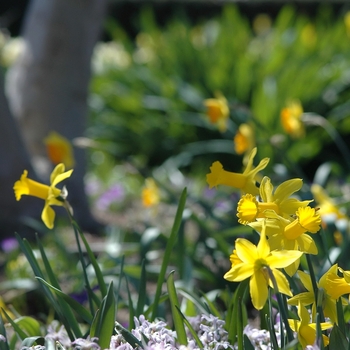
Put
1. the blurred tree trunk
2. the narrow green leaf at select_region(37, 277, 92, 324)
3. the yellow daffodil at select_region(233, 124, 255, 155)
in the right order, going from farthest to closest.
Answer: the blurred tree trunk
the yellow daffodil at select_region(233, 124, 255, 155)
the narrow green leaf at select_region(37, 277, 92, 324)

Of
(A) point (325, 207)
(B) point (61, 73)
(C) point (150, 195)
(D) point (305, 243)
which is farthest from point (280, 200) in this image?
(B) point (61, 73)

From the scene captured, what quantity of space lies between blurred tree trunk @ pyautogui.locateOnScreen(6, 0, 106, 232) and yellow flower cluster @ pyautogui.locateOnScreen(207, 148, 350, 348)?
2.70 metres

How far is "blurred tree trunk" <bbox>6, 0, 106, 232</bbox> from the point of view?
403cm

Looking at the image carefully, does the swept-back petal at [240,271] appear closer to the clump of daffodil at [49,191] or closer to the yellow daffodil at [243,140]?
the clump of daffodil at [49,191]

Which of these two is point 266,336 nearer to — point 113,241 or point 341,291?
point 341,291

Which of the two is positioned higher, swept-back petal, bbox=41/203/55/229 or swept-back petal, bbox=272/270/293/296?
swept-back petal, bbox=272/270/293/296

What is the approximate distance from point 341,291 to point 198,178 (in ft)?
12.9

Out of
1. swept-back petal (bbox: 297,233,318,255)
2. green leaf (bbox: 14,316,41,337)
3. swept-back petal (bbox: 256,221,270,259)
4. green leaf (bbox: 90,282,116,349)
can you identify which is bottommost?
green leaf (bbox: 14,316,41,337)

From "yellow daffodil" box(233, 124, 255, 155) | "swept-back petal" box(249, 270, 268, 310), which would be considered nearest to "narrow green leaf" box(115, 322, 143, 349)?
"swept-back petal" box(249, 270, 268, 310)

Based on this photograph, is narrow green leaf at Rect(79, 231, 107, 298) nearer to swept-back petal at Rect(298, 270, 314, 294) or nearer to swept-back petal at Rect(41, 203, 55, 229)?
swept-back petal at Rect(41, 203, 55, 229)

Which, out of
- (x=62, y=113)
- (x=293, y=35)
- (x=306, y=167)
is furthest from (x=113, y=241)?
(x=293, y=35)

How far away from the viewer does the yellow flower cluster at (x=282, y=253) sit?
1.19 metres

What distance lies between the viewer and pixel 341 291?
1.31 metres

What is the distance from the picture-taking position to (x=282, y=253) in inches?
47.6
